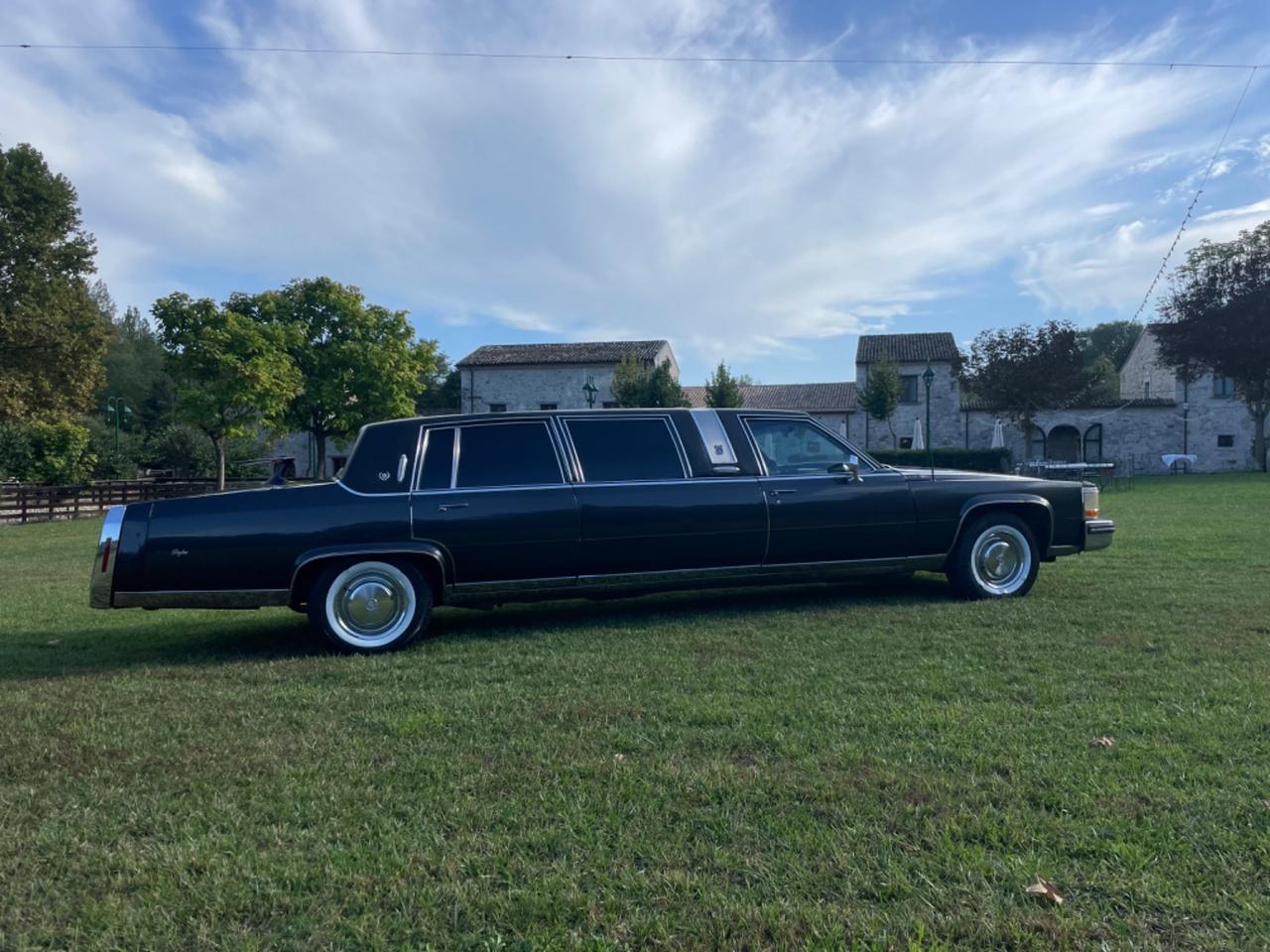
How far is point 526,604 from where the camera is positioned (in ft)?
23.5

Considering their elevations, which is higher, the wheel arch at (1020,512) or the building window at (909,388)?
the building window at (909,388)

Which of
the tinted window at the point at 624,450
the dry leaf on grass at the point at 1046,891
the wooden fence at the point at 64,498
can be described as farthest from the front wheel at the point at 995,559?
the wooden fence at the point at 64,498

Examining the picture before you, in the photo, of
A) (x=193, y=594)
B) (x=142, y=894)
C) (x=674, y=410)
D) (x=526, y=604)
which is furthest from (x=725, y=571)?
(x=142, y=894)

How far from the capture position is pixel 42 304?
28.1 m

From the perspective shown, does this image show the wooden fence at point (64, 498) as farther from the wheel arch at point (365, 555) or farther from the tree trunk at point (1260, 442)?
the tree trunk at point (1260, 442)

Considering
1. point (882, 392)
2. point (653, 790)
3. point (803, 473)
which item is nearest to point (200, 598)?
point (653, 790)

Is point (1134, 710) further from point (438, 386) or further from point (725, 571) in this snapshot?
point (438, 386)

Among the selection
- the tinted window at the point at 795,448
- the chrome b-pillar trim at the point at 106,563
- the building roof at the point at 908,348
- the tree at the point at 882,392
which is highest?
the building roof at the point at 908,348

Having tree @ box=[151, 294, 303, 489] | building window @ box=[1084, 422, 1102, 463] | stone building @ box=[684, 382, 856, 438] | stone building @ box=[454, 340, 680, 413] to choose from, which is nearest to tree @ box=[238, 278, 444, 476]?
stone building @ box=[454, 340, 680, 413]

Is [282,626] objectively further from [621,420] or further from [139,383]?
[139,383]

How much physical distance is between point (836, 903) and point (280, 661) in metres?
3.97

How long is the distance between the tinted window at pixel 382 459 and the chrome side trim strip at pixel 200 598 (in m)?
0.84

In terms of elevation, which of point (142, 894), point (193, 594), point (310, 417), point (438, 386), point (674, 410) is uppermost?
point (438, 386)

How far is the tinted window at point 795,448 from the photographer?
6.41 meters
